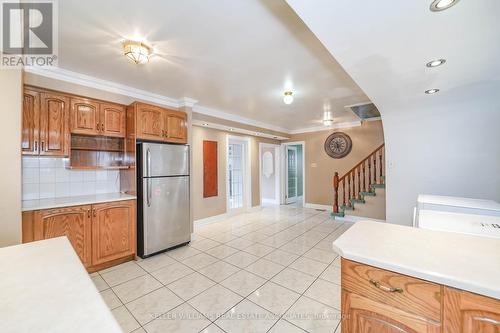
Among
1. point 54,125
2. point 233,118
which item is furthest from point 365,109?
point 54,125

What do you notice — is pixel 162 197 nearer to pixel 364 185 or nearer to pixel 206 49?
pixel 206 49

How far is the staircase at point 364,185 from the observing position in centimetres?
471

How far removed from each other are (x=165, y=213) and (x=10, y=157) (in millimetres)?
1703

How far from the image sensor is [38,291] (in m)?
0.73

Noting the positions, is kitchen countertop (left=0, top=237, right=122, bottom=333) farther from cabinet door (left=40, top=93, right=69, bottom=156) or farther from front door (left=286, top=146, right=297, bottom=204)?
front door (left=286, top=146, right=297, bottom=204)

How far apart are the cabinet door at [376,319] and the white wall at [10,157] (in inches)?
104

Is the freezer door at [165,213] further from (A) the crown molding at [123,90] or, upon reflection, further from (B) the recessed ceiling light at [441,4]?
(B) the recessed ceiling light at [441,4]

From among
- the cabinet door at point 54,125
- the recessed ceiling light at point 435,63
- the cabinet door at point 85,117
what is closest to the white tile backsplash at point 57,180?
the cabinet door at point 54,125

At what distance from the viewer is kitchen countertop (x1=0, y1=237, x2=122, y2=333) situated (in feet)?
1.86

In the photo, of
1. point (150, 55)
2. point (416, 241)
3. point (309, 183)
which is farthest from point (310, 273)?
point (309, 183)

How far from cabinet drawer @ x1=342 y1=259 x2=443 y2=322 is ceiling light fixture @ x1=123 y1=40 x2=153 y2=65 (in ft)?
8.03

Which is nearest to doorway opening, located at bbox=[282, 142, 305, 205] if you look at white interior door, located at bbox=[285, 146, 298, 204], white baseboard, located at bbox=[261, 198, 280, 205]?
white interior door, located at bbox=[285, 146, 298, 204]

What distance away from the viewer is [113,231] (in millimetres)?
2660

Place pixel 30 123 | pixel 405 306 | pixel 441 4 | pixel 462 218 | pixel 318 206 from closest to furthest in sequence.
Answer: pixel 405 306
pixel 441 4
pixel 462 218
pixel 30 123
pixel 318 206
